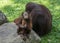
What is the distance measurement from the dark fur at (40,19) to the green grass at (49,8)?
17 centimetres

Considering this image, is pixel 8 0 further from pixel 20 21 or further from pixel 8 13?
pixel 20 21

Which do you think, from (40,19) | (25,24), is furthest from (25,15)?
(40,19)

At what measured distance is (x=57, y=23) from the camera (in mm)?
6016

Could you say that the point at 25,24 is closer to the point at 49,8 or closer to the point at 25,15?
the point at 25,15

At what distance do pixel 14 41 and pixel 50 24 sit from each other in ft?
4.24

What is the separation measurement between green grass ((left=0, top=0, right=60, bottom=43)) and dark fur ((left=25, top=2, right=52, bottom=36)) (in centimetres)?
17

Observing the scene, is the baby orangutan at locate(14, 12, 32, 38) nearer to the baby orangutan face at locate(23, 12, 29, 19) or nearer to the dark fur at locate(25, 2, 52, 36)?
the baby orangutan face at locate(23, 12, 29, 19)

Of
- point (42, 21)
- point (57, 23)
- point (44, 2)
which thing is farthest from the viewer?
point (44, 2)

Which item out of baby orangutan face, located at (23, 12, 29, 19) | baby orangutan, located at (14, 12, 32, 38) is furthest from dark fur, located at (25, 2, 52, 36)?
baby orangutan face, located at (23, 12, 29, 19)

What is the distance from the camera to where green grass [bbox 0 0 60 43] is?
218 inches

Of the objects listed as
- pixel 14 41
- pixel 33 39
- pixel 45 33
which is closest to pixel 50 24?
pixel 45 33

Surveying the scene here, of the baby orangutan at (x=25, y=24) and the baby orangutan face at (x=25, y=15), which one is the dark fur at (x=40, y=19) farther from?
the baby orangutan face at (x=25, y=15)

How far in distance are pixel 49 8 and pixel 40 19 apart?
143cm

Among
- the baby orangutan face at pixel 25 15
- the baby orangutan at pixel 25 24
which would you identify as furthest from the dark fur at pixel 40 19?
the baby orangutan face at pixel 25 15
